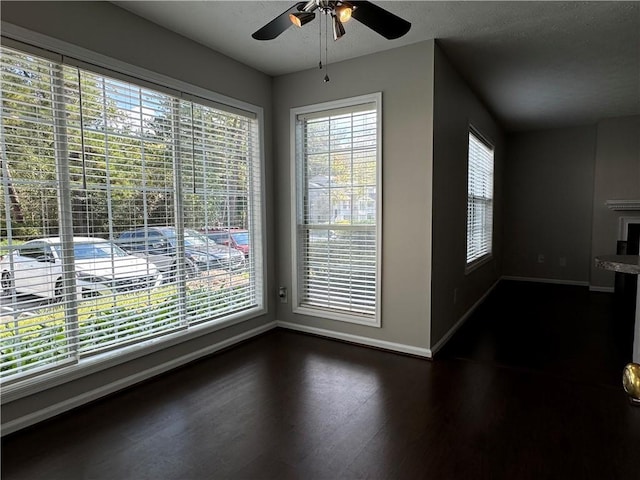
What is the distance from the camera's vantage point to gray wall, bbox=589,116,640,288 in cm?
526

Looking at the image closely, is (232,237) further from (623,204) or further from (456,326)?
(623,204)

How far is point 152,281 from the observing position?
272 centimetres

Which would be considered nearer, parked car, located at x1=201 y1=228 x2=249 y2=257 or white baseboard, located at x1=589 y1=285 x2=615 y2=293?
parked car, located at x1=201 y1=228 x2=249 y2=257

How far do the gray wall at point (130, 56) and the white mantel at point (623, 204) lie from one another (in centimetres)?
479

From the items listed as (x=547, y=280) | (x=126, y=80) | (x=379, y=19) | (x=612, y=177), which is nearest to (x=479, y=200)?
(x=612, y=177)

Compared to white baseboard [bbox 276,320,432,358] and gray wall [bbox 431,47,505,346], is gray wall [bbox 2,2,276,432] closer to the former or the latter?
white baseboard [bbox 276,320,432,358]

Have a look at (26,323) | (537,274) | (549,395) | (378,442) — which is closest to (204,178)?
(26,323)

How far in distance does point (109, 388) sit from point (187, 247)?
1.10 m

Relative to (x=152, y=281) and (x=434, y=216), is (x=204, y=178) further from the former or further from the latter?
(x=434, y=216)

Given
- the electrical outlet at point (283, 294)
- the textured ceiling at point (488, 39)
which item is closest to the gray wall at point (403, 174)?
the textured ceiling at point (488, 39)

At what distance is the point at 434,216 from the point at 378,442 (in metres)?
1.77

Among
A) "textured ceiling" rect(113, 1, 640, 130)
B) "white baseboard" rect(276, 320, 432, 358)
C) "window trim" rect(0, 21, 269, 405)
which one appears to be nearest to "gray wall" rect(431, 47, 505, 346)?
"white baseboard" rect(276, 320, 432, 358)

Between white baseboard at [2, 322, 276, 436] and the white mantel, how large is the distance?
5.08m

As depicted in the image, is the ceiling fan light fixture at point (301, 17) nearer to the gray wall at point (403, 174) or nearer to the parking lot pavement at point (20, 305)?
the gray wall at point (403, 174)
